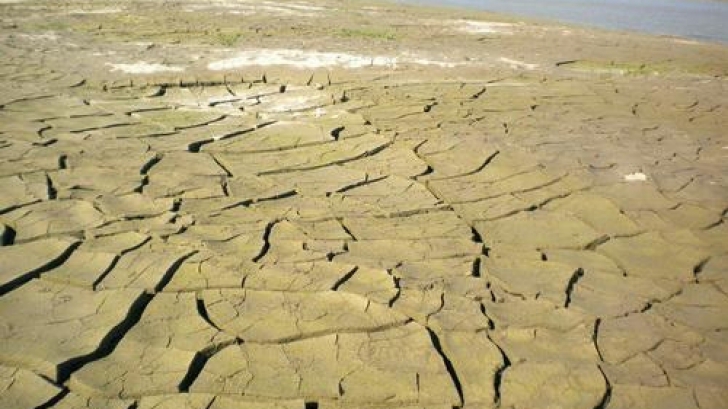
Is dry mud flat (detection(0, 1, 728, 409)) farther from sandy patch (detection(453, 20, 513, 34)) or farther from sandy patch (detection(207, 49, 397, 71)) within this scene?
sandy patch (detection(453, 20, 513, 34))

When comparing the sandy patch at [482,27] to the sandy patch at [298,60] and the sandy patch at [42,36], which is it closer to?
the sandy patch at [298,60]

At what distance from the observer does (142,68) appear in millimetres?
6246

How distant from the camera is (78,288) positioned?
2.18 m

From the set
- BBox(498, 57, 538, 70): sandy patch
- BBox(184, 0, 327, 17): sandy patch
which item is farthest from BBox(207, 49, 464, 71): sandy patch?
BBox(184, 0, 327, 17): sandy patch

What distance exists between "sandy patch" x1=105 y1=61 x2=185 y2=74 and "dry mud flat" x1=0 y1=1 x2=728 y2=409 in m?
0.07

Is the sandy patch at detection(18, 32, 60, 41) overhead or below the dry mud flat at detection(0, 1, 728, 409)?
overhead

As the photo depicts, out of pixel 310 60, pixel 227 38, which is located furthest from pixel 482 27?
pixel 310 60

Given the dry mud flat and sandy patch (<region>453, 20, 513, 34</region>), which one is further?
sandy patch (<region>453, 20, 513, 34</region>)

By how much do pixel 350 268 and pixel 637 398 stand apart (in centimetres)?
116

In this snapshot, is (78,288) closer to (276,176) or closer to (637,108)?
(276,176)

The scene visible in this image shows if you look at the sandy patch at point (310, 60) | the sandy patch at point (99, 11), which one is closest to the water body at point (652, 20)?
the sandy patch at point (310, 60)

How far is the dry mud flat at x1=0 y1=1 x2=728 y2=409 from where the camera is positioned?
1799mm

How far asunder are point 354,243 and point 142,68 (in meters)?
4.59

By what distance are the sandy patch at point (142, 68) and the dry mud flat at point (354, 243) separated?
0.24ft
